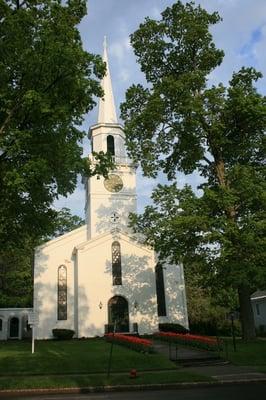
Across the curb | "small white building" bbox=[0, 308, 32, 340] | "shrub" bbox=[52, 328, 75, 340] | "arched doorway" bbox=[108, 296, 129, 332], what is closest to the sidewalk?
the curb

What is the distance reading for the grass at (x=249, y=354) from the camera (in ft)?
63.3

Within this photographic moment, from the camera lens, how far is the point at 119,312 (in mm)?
36719

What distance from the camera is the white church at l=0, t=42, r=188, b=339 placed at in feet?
119

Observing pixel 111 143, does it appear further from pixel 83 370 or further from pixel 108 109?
pixel 83 370

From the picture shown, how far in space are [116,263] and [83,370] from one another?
21.4 meters

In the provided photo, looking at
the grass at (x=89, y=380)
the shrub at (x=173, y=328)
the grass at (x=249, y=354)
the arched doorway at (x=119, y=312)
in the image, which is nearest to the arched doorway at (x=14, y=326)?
the arched doorway at (x=119, y=312)

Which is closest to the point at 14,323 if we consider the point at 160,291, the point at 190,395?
the point at 160,291

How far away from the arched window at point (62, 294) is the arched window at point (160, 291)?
24.8ft

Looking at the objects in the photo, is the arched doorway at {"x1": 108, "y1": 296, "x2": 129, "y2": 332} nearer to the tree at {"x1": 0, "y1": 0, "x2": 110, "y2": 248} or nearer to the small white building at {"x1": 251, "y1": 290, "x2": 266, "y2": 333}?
the small white building at {"x1": 251, "y1": 290, "x2": 266, "y2": 333}

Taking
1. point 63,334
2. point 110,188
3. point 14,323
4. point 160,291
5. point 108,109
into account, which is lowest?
point 63,334

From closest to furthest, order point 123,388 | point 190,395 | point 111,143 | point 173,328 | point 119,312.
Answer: point 190,395
point 123,388
point 173,328
point 119,312
point 111,143

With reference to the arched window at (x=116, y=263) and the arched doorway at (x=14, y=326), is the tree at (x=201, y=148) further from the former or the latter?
the arched doorway at (x=14, y=326)

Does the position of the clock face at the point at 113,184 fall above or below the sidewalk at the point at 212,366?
above

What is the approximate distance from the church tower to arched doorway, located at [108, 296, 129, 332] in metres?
6.61
